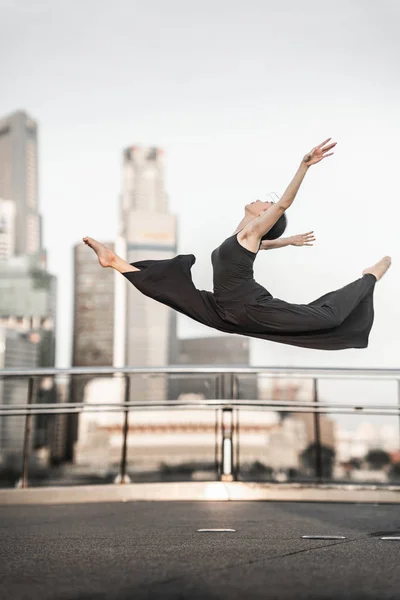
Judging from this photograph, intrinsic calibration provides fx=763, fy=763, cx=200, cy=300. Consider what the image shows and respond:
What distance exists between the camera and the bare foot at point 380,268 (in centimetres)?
481

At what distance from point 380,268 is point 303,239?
0.53 m

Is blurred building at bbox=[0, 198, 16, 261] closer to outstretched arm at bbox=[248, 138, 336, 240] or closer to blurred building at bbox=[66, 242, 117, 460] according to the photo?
blurred building at bbox=[66, 242, 117, 460]

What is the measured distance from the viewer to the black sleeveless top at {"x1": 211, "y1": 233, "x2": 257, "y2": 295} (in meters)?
4.18

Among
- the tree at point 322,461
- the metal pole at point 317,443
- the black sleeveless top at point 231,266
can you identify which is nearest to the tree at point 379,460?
the tree at point 322,461

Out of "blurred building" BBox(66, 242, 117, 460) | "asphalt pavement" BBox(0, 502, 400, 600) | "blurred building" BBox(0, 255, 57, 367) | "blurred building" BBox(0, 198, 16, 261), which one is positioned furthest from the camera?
"blurred building" BBox(0, 198, 16, 261)

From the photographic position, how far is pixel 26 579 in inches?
120

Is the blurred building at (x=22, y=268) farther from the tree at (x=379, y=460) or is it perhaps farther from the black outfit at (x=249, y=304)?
the black outfit at (x=249, y=304)

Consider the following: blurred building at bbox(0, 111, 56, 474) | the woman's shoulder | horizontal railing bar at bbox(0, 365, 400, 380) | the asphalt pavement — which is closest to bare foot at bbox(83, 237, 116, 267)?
the woman's shoulder

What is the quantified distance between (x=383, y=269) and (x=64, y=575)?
2777 mm

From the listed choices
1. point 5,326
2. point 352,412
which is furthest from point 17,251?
point 352,412

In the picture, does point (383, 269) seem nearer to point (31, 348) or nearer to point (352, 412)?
point (352, 412)

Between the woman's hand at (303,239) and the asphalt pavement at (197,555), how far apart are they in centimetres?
180

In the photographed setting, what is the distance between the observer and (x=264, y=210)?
441 cm

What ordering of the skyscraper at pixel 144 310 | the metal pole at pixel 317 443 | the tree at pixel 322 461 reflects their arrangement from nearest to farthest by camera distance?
the metal pole at pixel 317 443, the tree at pixel 322 461, the skyscraper at pixel 144 310
